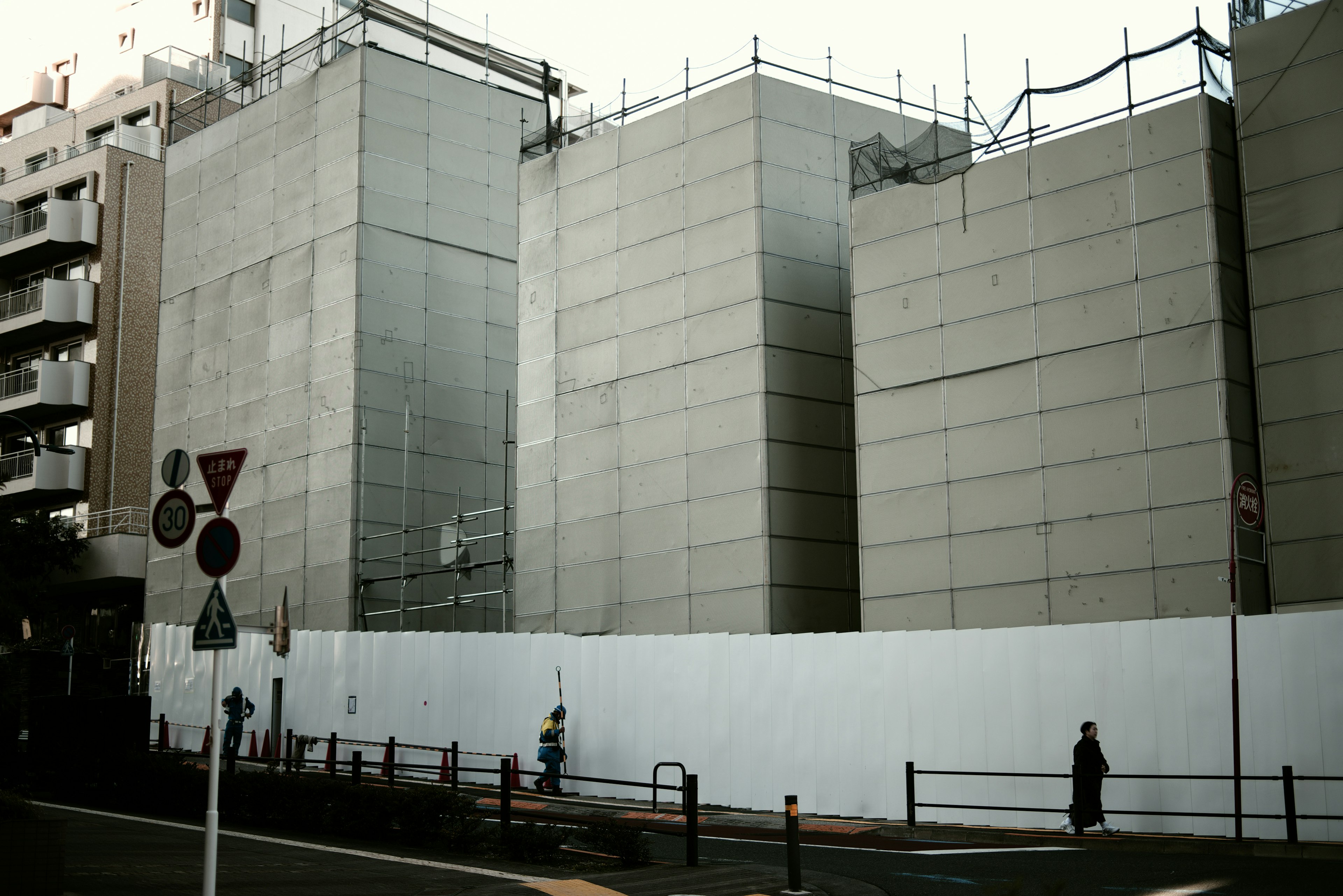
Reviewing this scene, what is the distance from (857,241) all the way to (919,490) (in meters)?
5.17

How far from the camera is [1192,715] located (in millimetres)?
18281

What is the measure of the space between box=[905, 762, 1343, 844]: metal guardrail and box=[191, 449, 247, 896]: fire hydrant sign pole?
9.16m

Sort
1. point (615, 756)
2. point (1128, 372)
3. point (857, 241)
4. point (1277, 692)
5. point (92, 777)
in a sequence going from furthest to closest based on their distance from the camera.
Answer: point (857, 241), point (615, 756), point (1128, 372), point (92, 777), point (1277, 692)

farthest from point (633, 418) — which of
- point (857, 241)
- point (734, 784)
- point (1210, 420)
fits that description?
point (1210, 420)

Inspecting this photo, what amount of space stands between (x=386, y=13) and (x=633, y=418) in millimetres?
27109

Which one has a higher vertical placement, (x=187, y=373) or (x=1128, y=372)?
(x=187, y=373)

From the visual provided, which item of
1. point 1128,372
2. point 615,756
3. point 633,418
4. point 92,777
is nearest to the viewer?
point 92,777

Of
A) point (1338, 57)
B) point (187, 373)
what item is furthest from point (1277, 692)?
point (187, 373)

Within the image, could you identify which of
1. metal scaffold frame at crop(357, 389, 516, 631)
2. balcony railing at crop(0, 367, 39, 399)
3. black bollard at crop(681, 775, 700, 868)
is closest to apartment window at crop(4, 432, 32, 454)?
balcony railing at crop(0, 367, 39, 399)

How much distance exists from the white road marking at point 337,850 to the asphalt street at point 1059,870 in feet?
9.09

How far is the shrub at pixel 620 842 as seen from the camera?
15000mm

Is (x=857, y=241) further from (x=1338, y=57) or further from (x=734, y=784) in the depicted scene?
(x=734, y=784)

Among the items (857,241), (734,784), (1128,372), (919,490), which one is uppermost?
(857,241)

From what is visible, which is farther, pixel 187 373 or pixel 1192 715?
pixel 187 373
